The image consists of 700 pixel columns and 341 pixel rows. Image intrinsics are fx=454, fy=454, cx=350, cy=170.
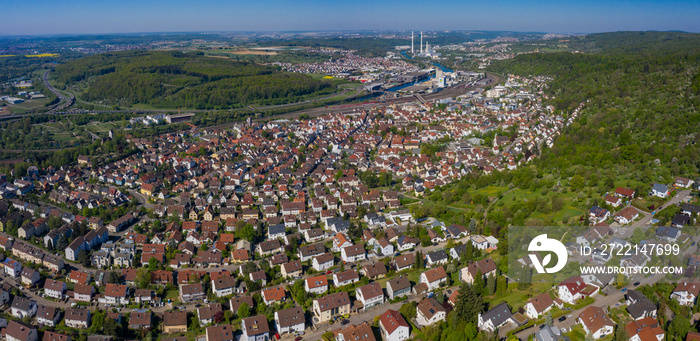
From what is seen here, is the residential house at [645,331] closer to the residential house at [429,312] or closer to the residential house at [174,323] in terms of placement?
the residential house at [429,312]

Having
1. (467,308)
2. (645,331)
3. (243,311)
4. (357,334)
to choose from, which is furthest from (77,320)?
(645,331)

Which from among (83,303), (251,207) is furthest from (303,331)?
(251,207)

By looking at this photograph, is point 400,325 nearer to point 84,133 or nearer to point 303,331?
point 303,331

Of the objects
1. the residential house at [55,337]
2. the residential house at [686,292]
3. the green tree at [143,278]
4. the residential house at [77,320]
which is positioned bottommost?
the residential house at [77,320]

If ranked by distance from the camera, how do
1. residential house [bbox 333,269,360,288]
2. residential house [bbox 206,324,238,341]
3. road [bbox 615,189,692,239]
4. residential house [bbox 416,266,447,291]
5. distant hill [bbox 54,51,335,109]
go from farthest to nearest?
distant hill [bbox 54,51,335,109] → road [bbox 615,189,692,239] → residential house [bbox 333,269,360,288] → residential house [bbox 416,266,447,291] → residential house [bbox 206,324,238,341]

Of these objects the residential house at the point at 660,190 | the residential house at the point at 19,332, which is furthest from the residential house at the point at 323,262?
the residential house at the point at 660,190

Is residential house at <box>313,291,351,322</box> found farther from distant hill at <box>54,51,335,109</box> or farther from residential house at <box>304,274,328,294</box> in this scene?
distant hill at <box>54,51,335,109</box>

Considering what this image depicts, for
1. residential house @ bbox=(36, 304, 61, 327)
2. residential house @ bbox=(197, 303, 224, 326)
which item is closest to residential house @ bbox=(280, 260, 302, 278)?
residential house @ bbox=(197, 303, 224, 326)
